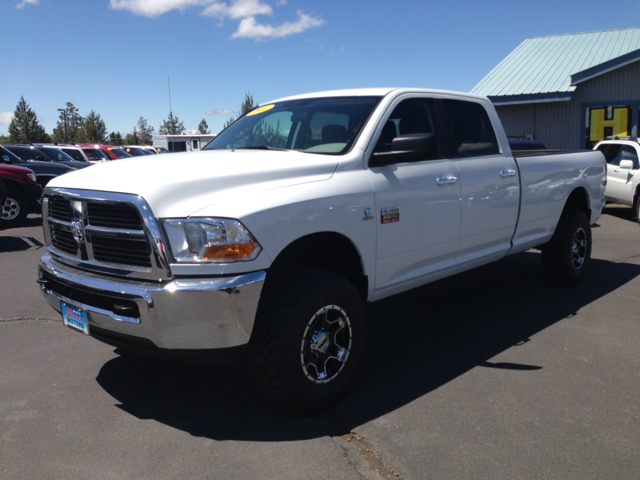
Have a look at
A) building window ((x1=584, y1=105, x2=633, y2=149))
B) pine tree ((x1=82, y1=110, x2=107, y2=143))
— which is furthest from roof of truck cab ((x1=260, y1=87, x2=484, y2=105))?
pine tree ((x1=82, y1=110, x2=107, y2=143))

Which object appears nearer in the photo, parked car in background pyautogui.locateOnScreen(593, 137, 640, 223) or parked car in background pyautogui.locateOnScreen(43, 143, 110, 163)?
parked car in background pyautogui.locateOnScreen(593, 137, 640, 223)

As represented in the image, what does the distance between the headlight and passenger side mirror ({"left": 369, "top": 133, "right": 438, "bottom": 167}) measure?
1.29m

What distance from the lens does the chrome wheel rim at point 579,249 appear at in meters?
6.31

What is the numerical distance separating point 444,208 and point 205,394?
2.23 metres

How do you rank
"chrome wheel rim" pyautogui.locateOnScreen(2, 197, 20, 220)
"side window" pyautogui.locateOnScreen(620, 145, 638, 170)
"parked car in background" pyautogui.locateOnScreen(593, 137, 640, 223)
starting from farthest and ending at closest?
"side window" pyautogui.locateOnScreen(620, 145, 638, 170) → "chrome wheel rim" pyautogui.locateOnScreen(2, 197, 20, 220) → "parked car in background" pyautogui.locateOnScreen(593, 137, 640, 223)

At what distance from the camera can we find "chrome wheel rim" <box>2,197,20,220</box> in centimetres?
1216

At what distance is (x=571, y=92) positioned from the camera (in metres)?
18.6

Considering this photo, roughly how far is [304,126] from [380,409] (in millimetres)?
2211

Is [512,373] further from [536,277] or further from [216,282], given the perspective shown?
[536,277]

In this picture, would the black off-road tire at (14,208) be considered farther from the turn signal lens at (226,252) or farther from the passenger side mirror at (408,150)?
the turn signal lens at (226,252)

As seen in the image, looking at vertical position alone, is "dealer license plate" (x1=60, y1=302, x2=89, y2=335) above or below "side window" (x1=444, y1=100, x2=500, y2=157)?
below

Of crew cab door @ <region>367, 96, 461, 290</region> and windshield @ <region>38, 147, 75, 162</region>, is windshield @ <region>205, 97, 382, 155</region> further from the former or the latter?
windshield @ <region>38, 147, 75, 162</region>

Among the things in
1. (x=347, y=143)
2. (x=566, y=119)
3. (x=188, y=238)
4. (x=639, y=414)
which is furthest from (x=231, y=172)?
(x=566, y=119)

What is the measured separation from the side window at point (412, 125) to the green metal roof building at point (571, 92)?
1604cm
